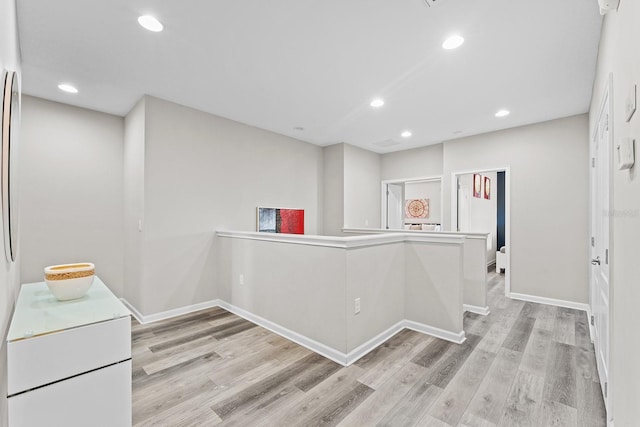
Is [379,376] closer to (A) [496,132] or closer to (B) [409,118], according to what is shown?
(B) [409,118]

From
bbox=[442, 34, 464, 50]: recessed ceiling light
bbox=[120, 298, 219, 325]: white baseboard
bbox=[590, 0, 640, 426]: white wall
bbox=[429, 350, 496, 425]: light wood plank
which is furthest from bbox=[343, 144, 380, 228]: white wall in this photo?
bbox=[590, 0, 640, 426]: white wall

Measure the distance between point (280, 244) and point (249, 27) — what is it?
1.91m

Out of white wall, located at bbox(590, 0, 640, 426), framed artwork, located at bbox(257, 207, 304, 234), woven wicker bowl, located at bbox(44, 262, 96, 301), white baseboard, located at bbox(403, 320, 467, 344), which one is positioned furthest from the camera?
framed artwork, located at bbox(257, 207, 304, 234)

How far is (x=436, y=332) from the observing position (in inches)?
114

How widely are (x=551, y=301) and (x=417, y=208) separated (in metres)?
5.14

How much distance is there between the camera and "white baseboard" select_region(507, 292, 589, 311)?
12.4 feet

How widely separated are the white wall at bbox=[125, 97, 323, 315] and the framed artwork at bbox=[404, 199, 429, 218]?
5.57 meters

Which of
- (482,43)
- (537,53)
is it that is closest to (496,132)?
(537,53)

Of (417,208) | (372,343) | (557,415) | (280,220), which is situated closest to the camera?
(557,415)

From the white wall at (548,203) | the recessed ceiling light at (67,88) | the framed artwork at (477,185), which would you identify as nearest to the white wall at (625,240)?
the white wall at (548,203)

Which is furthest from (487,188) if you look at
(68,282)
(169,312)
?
(68,282)

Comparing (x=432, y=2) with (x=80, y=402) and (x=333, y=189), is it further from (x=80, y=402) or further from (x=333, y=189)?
(x=333, y=189)

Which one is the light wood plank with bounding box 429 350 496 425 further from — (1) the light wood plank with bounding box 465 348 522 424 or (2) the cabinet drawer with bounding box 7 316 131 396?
(2) the cabinet drawer with bounding box 7 316 131 396

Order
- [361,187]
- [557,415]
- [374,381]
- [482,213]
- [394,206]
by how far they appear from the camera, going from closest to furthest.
A: 1. [557,415]
2. [374,381]
3. [361,187]
4. [394,206]
5. [482,213]
